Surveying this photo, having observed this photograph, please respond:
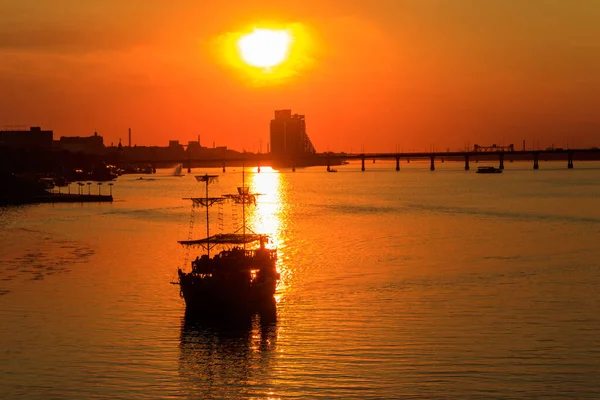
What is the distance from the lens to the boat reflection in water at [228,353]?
3800cm

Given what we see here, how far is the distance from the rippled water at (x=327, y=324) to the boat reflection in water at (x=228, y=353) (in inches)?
5.0

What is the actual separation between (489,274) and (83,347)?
36393 millimetres

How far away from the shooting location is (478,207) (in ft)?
522

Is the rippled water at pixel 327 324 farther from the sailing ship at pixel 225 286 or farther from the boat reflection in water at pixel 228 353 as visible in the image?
the sailing ship at pixel 225 286

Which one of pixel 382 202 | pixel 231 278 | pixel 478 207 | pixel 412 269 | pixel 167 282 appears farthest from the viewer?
pixel 382 202

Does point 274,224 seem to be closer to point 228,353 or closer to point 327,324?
point 327,324

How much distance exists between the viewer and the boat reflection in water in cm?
3800

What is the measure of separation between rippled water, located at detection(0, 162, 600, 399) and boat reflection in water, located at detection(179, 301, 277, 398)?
0.42 ft

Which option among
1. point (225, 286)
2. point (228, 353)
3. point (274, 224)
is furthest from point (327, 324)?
point (274, 224)

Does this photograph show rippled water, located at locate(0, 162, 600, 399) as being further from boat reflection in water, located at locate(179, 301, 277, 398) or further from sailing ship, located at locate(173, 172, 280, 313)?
sailing ship, located at locate(173, 172, 280, 313)

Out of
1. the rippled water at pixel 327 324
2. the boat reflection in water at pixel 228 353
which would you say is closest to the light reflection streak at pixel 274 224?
the rippled water at pixel 327 324

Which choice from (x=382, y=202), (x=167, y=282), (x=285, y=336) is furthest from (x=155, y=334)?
(x=382, y=202)

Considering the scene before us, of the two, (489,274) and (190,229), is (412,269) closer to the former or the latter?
(489,274)

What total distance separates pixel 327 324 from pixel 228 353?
315 inches
